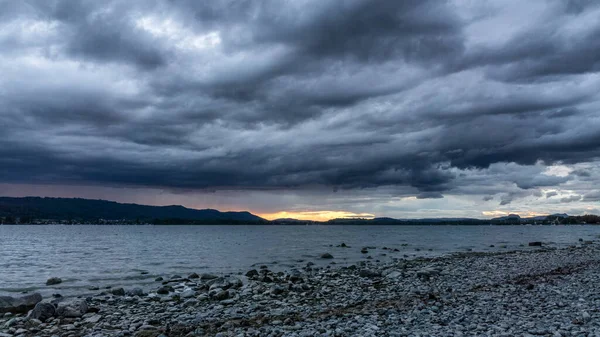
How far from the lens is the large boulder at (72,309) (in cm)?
A: 1706

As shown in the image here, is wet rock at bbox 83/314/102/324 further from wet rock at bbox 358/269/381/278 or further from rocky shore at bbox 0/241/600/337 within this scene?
wet rock at bbox 358/269/381/278

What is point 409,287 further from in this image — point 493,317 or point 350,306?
point 493,317

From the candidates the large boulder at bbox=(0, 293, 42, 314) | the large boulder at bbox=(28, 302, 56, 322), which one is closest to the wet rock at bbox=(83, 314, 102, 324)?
the large boulder at bbox=(28, 302, 56, 322)

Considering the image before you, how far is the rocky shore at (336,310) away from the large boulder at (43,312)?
0.13 feet

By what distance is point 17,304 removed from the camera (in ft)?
63.1

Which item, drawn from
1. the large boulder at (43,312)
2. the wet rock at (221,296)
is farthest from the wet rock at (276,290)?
the large boulder at (43,312)

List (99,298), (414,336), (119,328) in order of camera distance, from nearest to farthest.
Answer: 1. (414,336)
2. (119,328)
3. (99,298)

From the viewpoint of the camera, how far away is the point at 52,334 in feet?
47.4

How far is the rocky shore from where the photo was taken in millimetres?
12953

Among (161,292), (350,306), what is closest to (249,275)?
(161,292)

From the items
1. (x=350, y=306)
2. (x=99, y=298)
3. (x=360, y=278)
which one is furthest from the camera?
(x=360, y=278)

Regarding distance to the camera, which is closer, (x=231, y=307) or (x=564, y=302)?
(x=564, y=302)

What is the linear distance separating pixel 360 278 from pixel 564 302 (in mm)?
13427

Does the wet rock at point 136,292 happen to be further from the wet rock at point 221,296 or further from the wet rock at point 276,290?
the wet rock at point 276,290
